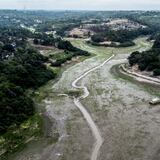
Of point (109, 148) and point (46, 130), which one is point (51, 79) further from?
point (109, 148)

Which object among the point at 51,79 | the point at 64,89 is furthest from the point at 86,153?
the point at 51,79

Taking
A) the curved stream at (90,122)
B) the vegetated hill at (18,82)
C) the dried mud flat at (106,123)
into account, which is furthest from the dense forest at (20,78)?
the curved stream at (90,122)

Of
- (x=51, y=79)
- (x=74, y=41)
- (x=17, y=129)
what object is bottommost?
(x=74, y=41)

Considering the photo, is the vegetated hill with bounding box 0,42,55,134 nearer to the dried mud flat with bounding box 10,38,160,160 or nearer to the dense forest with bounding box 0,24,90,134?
the dense forest with bounding box 0,24,90,134

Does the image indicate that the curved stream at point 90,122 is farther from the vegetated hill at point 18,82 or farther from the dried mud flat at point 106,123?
the vegetated hill at point 18,82

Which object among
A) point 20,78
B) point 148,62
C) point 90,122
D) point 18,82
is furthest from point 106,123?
point 148,62

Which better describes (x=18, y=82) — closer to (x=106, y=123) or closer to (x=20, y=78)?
(x=20, y=78)

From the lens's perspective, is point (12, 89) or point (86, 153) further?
point (12, 89)

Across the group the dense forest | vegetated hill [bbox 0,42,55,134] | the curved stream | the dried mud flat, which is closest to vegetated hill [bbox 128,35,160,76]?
the dried mud flat
